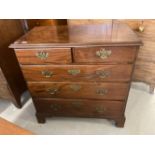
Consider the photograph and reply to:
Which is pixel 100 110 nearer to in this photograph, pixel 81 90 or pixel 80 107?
pixel 80 107

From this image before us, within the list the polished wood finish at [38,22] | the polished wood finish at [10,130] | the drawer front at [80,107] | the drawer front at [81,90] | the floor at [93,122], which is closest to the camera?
→ the polished wood finish at [10,130]

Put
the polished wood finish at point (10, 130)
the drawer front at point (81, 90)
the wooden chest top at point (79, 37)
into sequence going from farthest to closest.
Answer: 1. the drawer front at point (81, 90)
2. the wooden chest top at point (79, 37)
3. the polished wood finish at point (10, 130)

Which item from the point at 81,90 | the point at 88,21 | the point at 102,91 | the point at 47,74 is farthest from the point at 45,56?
the point at 88,21

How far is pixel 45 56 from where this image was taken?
3.64 feet

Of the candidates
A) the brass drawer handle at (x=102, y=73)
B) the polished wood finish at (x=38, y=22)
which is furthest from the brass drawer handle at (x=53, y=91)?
the polished wood finish at (x=38, y=22)

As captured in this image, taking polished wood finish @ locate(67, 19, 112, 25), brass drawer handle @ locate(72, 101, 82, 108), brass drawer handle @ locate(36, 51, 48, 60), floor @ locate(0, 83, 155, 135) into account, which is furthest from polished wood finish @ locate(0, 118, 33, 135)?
polished wood finish @ locate(67, 19, 112, 25)

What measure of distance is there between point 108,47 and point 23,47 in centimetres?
59

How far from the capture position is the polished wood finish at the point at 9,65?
151 centimetres

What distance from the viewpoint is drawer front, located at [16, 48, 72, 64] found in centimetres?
108

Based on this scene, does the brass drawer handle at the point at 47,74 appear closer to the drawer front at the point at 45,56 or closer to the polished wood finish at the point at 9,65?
the drawer front at the point at 45,56
